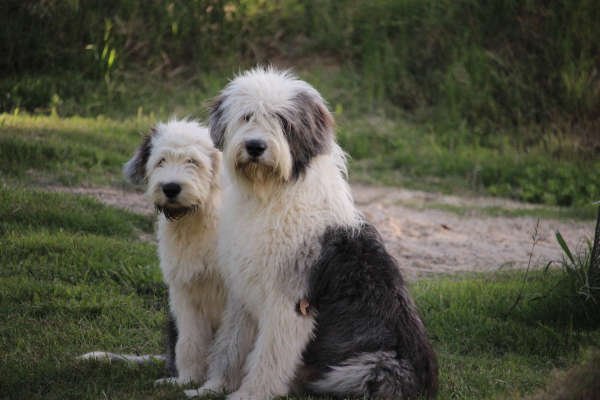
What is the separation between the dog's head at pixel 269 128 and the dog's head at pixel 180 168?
0.96 ft

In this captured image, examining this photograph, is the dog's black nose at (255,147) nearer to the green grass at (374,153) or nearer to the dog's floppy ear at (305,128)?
the dog's floppy ear at (305,128)

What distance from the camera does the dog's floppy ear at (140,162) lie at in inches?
216

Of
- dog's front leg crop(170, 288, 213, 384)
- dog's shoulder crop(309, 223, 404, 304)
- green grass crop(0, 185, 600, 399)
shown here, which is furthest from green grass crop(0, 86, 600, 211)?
dog's shoulder crop(309, 223, 404, 304)

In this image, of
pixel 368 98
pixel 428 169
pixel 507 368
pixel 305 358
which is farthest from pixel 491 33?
pixel 305 358

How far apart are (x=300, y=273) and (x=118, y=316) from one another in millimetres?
2242

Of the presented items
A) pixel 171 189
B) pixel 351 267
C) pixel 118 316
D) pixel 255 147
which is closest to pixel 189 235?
pixel 171 189

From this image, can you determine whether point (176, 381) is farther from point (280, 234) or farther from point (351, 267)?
point (351, 267)

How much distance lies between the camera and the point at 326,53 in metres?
14.5

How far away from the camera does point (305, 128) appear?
4.84 meters

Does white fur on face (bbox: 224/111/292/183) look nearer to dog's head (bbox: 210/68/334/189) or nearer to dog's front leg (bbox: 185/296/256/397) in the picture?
dog's head (bbox: 210/68/334/189)

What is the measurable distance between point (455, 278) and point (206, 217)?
3.33 metres

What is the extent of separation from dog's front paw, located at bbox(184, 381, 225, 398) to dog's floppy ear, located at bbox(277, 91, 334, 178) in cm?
131

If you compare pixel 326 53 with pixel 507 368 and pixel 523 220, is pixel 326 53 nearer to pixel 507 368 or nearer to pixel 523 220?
pixel 523 220

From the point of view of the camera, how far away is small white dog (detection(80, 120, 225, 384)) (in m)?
5.15
